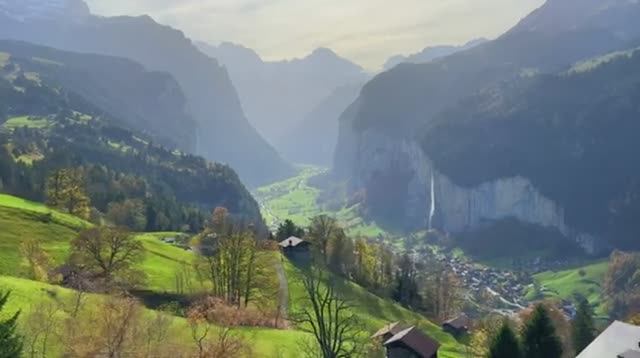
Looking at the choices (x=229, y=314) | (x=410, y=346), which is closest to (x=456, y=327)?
(x=410, y=346)

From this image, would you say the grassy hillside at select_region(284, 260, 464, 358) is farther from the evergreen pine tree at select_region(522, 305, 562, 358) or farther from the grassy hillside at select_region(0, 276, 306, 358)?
the evergreen pine tree at select_region(522, 305, 562, 358)

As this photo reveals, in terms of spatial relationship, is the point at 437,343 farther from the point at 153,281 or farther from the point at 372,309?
the point at 372,309

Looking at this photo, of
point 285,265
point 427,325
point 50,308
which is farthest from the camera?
point 285,265

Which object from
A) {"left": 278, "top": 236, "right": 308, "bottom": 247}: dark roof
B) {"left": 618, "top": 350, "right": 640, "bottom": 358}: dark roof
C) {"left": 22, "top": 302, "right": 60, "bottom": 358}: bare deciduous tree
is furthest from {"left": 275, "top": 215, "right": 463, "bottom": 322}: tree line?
{"left": 22, "top": 302, "right": 60, "bottom": 358}: bare deciduous tree

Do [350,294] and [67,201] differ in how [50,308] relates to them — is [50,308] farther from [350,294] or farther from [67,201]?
[67,201]

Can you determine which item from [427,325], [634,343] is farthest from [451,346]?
[634,343]

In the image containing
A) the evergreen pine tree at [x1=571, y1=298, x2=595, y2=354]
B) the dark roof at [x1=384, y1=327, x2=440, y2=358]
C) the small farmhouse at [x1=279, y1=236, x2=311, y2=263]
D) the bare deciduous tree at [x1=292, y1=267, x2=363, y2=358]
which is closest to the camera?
the bare deciduous tree at [x1=292, y1=267, x2=363, y2=358]
